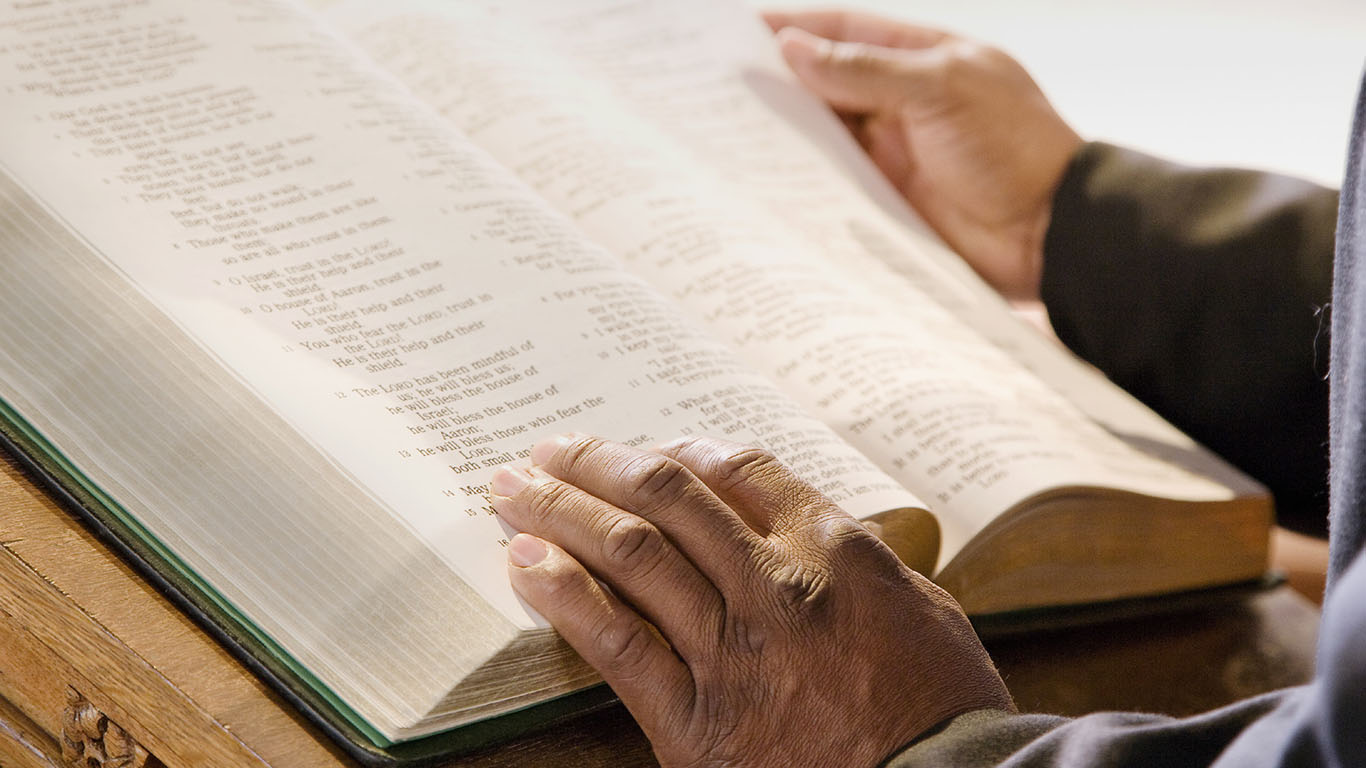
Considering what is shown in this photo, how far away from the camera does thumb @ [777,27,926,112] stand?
99 centimetres

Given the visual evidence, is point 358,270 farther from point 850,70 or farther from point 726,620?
point 850,70

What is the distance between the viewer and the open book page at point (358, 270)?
460mm

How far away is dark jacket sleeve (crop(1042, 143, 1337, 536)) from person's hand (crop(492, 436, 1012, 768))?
449 mm

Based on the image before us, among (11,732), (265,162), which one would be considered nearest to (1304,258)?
(265,162)

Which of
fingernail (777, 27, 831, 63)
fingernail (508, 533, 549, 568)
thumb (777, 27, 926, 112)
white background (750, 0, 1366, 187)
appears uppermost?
fingernail (777, 27, 831, 63)

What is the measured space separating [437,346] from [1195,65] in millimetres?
2019

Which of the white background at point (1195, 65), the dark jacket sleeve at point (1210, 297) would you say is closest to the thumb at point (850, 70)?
the dark jacket sleeve at point (1210, 297)

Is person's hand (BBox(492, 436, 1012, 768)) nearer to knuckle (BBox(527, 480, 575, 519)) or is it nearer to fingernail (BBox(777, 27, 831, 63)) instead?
knuckle (BBox(527, 480, 575, 519))

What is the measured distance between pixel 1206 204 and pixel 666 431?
0.56m

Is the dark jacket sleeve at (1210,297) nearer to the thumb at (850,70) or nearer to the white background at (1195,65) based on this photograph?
the thumb at (850,70)

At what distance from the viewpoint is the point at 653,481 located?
1.46 ft

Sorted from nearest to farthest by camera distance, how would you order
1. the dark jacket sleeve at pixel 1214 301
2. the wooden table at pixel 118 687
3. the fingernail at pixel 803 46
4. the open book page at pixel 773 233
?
the wooden table at pixel 118 687 < the open book page at pixel 773 233 < the dark jacket sleeve at pixel 1214 301 < the fingernail at pixel 803 46

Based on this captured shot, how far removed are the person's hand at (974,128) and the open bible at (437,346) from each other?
0.18 meters

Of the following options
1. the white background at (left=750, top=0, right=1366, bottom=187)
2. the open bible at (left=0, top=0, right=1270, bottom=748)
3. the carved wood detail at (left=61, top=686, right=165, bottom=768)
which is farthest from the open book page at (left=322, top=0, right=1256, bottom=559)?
the white background at (left=750, top=0, right=1366, bottom=187)
